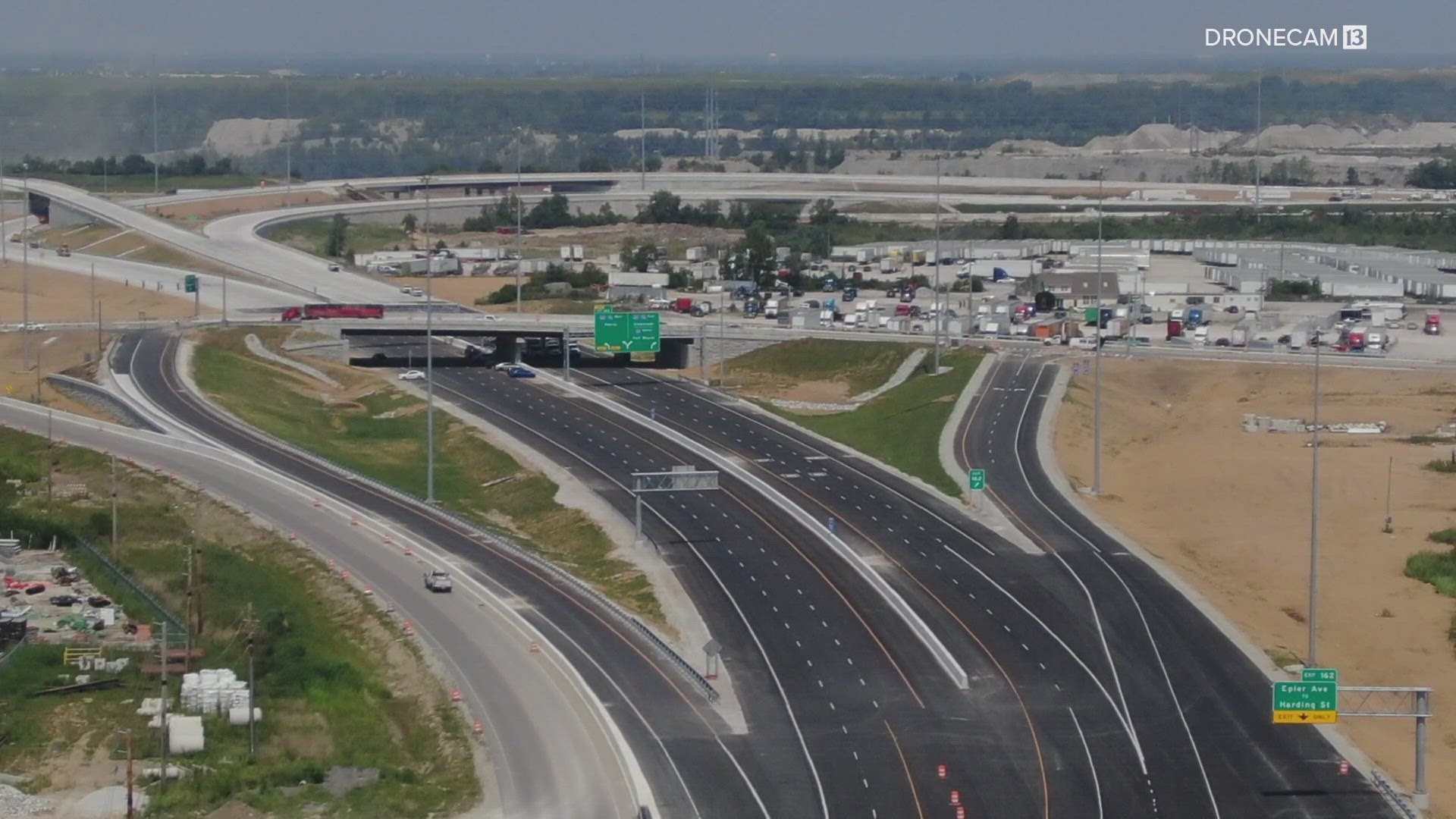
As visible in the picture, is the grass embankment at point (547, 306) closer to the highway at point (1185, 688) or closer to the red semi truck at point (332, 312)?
the red semi truck at point (332, 312)

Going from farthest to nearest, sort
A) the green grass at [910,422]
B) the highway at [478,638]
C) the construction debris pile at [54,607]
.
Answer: the green grass at [910,422]
the construction debris pile at [54,607]
the highway at [478,638]

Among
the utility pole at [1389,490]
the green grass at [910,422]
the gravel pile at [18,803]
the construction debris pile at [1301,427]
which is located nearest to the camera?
the gravel pile at [18,803]

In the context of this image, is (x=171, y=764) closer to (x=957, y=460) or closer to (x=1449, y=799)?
(x=1449, y=799)

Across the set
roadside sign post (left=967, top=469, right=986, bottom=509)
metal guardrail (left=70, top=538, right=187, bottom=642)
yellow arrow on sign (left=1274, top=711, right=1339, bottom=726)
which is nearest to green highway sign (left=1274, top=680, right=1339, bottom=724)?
yellow arrow on sign (left=1274, top=711, right=1339, bottom=726)

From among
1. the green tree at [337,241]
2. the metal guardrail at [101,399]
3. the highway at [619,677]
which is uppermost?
the green tree at [337,241]

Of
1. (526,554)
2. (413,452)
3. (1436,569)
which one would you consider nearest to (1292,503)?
(1436,569)

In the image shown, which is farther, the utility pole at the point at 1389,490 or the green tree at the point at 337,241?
the green tree at the point at 337,241

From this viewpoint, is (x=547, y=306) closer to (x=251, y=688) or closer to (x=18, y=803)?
(x=251, y=688)

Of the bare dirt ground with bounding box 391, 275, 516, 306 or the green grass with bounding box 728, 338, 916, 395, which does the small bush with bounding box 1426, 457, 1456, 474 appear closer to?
the green grass with bounding box 728, 338, 916, 395

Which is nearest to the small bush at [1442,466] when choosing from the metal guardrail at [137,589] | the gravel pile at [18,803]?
the metal guardrail at [137,589]
